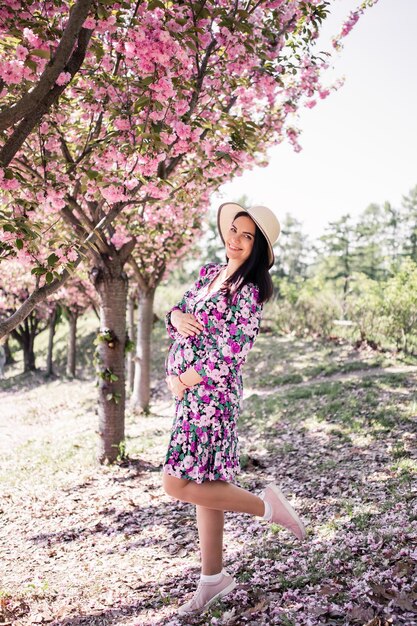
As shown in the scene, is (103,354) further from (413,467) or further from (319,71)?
(319,71)

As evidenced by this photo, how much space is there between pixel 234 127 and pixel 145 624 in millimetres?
3785

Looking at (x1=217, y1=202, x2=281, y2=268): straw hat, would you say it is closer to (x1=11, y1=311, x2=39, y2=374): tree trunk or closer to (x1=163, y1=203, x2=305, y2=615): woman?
(x1=163, y1=203, x2=305, y2=615): woman

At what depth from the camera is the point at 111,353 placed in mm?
6449

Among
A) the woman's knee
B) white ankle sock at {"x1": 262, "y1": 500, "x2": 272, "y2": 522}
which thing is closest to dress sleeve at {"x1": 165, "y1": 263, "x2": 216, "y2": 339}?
the woman's knee

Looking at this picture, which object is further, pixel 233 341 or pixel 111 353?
pixel 111 353

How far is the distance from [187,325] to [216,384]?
36 cm

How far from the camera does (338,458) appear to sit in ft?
18.1

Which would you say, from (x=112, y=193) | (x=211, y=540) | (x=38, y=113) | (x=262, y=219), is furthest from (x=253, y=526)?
(x=38, y=113)

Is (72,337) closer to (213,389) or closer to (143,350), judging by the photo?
(143,350)

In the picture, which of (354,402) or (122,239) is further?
(354,402)

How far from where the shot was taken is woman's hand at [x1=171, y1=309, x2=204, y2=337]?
2770mm

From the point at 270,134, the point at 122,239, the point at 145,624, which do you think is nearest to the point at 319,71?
the point at 270,134

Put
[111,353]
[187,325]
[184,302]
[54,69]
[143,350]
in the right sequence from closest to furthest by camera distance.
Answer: [187,325] → [54,69] → [184,302] → [111,353] → [143,350]

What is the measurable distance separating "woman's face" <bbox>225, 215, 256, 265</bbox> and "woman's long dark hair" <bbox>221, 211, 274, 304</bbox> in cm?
3
